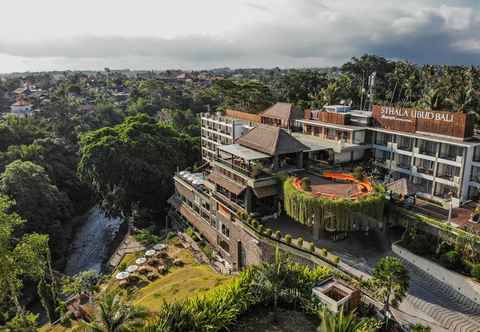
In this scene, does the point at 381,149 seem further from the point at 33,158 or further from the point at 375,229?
the point at 33,158

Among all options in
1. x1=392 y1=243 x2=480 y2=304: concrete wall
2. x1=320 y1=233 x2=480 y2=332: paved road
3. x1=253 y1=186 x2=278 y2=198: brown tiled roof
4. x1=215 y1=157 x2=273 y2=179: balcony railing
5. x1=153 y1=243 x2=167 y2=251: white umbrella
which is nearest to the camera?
x1=320 y1=233 x2=480 y2=332: paved road

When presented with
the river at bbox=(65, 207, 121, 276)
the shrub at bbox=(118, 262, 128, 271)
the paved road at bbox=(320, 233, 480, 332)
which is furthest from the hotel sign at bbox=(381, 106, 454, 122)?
the river at bbox=(65, 207, 121, 276)

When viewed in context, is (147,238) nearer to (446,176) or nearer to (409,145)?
(409,145)

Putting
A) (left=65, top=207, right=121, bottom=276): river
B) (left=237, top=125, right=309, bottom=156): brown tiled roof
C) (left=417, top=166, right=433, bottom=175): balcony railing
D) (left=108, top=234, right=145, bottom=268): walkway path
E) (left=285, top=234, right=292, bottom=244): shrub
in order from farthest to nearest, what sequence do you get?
1. (left=65, top=207, right=121, bottom=276): river
2. (left=108, top=234, right=145, bottom=268): walkway path
3. (left=417, top=166, right=433, bottom=175): balcony railing
4. (left=237, top=125, right=309, bottom=156): brown tiled roof
5. (left=285, top=234, right=292, bottom=244): shrub

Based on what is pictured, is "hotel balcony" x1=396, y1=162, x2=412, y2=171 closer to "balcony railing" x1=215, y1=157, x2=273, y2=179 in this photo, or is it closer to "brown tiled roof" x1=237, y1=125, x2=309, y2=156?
"brown tiled roof" x1=237, y1=125, x2=309, y2=156

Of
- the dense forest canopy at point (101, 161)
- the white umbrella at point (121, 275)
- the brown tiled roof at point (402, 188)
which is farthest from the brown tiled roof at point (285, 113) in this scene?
the white umbrella at point (121, 275)

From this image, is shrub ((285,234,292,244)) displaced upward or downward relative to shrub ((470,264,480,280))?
downward
